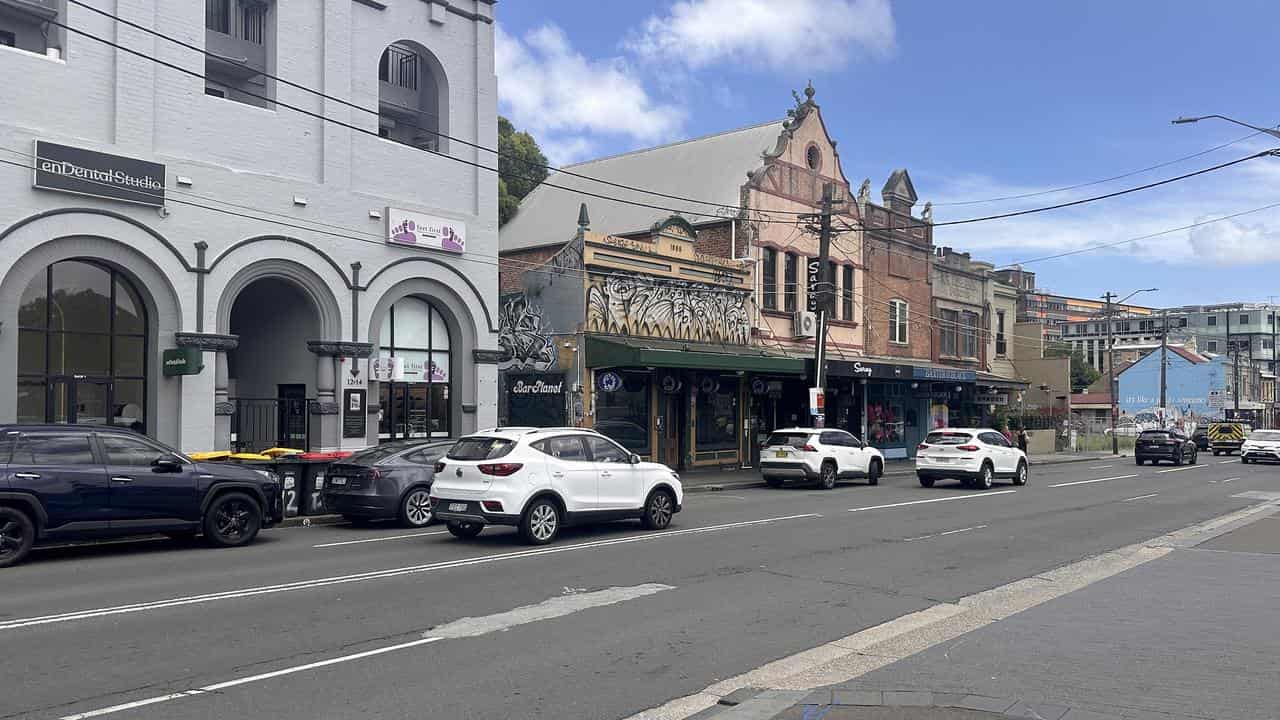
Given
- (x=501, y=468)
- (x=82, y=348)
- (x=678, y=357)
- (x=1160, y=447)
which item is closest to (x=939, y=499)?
(x=678, y=357)

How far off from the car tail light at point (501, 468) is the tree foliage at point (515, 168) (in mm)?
29070

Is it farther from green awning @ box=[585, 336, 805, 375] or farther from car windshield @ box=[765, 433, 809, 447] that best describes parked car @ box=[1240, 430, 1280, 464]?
car windshield @ box=[765, 433, 809, 447]

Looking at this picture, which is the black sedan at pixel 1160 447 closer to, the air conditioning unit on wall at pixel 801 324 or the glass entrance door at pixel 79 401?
the air conditioning unit on wall at pixel 801 324

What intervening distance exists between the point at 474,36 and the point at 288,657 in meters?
20.8

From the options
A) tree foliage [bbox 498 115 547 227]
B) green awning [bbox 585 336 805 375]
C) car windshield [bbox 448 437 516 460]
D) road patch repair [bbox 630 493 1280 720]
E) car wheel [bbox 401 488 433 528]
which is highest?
tree foliage [bbox 498 115 547 227]

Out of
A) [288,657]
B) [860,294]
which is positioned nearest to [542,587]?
[288,657]

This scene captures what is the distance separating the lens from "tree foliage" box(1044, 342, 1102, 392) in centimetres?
11219

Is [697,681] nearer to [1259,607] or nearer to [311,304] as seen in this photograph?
[1259,607]

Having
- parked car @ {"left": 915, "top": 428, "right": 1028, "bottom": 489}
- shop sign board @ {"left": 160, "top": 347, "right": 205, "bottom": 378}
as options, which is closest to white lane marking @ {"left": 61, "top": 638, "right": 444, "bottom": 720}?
shop sign board @ {"left": 160, "top": 347, "right": 205, "bottom": 378}

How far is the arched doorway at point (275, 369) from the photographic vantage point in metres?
23.0

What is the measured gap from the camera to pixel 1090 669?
727 centimetres

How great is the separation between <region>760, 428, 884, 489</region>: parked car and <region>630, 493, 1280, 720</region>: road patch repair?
42.9ft

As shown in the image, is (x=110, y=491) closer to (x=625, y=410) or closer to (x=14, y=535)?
(x=14, y=535)

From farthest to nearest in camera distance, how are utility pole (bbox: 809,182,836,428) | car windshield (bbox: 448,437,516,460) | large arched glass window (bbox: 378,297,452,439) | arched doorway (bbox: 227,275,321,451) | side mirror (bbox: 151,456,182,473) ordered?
utility pole (bbox: 809,182,836,428), large arched glass window (bbox: 378,297,452,439), arched doorway (bbox: 227,275,321,451), car windshield (bbox: 448,437,516,460), side mirror (bbox: 151,456,182,473)
